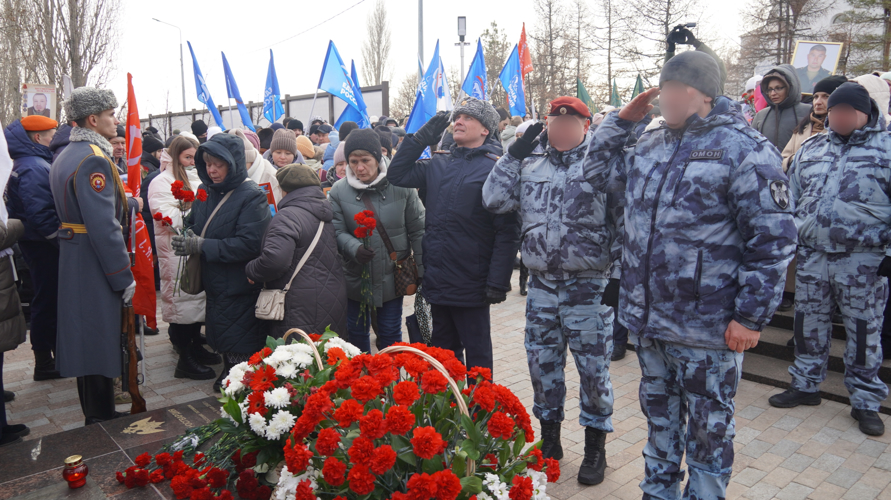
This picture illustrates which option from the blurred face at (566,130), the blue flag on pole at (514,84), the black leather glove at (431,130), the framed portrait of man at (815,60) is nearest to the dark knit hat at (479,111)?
the black leather glove at (431,130)

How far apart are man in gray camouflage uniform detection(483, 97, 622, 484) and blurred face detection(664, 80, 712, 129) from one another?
2.19ft

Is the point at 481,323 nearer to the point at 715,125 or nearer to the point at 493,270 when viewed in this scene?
the point at 493,270

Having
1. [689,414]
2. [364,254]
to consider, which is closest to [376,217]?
[364,254]

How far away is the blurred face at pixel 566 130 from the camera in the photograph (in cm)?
338

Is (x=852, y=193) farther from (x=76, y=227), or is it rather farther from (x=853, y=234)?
(x=76, y=227)

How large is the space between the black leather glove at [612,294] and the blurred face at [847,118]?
234 cm

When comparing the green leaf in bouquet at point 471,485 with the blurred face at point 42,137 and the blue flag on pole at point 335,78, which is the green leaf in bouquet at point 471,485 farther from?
the blue flag on pole at point 335,78

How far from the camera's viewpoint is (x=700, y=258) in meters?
2.55

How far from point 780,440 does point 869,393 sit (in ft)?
2.56

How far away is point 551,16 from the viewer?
105 ft

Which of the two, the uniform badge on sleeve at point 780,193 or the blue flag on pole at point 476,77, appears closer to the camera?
the uniform badge on sleeve at point 780,193

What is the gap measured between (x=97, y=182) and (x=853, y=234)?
5.13 metres

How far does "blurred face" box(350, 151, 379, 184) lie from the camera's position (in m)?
4.37

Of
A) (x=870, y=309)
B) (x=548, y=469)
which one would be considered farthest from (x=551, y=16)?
(x=548, y=469)
